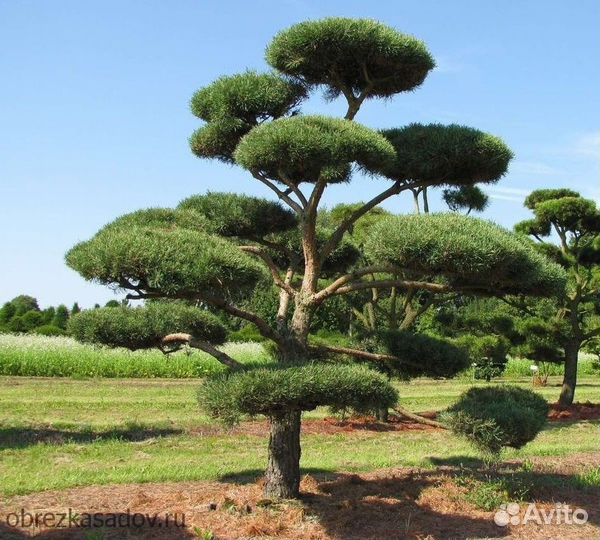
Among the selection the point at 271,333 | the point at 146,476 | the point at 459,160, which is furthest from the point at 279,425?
the point at 459,160

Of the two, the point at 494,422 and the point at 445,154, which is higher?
the point at 445,154

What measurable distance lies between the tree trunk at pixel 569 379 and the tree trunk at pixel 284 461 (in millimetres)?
10661

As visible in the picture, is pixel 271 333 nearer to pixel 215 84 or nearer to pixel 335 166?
pixel 335 166

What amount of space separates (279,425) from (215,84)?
316 cm

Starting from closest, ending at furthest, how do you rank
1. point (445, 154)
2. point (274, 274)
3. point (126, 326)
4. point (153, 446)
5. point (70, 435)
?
1. point (445, 154)
2. point (126, 326)
3. point (274, 274)
4. point (153, 446)
5. point (70, 435)

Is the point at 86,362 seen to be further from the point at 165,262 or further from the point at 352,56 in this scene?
the point at 165,262

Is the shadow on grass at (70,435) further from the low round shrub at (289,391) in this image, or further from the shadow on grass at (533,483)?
the low round shrub at (289,391)

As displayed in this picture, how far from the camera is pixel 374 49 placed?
5977mm

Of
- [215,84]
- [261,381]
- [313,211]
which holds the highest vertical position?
[215,84]

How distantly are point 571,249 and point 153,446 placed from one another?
11.0 m

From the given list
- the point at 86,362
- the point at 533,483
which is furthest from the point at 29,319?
the point at 533,483

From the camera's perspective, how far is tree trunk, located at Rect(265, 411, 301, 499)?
5.68 metres

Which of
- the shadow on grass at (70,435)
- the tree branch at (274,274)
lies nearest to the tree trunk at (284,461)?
the tree branch at (274,274)

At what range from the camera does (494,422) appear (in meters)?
5.45
